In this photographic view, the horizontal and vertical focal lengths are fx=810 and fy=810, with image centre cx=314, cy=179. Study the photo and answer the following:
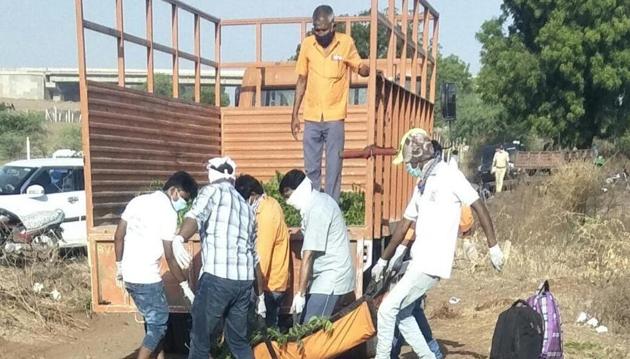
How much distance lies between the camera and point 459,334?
801 centimetres

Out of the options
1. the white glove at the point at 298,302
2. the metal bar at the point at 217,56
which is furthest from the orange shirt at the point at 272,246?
the metal bar at the point at 217,56

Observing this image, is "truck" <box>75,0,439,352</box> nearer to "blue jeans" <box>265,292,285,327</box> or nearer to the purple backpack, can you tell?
"blue jeans" <box>265,292,285,327</box>

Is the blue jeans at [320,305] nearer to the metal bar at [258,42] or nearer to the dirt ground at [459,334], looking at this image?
the dirt ground at [459,334]

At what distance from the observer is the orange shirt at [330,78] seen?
21.5 ft

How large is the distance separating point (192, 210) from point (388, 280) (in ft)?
5.48

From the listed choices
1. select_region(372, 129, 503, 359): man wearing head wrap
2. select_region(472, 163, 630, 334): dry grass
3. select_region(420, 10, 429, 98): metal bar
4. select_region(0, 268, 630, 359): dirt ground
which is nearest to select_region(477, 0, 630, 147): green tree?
select_region(472, 163, 630, 334): dry grass

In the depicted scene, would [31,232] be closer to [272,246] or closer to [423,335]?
[272,246]

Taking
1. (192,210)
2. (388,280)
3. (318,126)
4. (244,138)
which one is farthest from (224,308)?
(244,138)

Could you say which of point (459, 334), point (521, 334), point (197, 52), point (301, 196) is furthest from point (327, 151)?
point (197, 52)

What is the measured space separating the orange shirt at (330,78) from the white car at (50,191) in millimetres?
4939

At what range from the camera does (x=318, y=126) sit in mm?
6578

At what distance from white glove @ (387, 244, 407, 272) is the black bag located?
91cm

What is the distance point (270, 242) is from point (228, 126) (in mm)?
3048

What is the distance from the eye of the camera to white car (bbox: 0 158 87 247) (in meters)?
10.7
